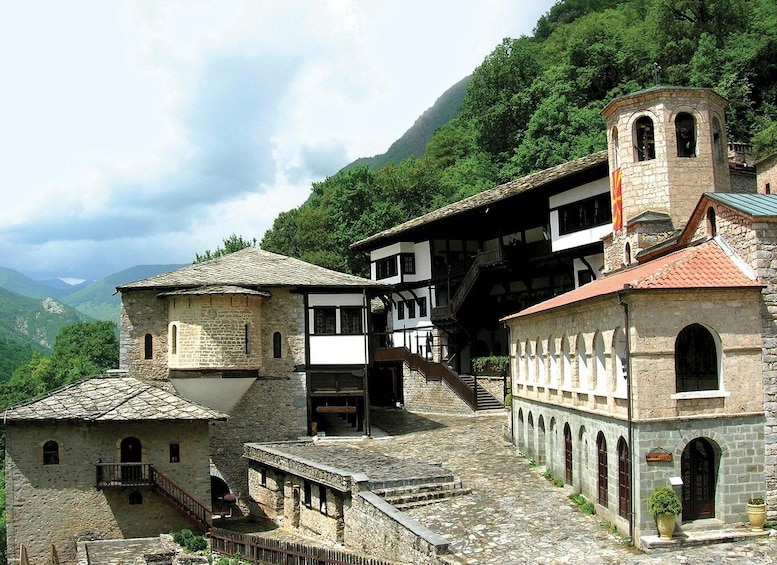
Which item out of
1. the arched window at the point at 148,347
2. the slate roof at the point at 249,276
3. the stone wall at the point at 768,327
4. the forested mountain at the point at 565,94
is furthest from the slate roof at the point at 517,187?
the arched window at the point at 148,347

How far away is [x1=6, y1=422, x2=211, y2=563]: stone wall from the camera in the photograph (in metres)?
22.7

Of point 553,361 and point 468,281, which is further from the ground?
point 468,281

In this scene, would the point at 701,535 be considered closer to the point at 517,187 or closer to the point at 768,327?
the point at 768,327

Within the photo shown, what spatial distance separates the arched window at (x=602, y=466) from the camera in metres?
16.9

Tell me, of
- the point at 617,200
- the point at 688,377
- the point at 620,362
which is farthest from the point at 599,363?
the point at 617,200

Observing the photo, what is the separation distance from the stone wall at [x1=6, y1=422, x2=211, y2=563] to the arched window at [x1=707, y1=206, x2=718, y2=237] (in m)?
15.1

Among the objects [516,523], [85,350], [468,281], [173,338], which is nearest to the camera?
[516,523]

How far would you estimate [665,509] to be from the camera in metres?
14.3

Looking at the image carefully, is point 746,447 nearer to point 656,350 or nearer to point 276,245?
point 656,350

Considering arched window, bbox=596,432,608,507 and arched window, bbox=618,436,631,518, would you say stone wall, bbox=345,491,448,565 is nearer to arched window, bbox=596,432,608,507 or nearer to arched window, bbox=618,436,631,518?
arched window, bbox=618,436,631,518

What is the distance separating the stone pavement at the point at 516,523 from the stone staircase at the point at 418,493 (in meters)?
0.28

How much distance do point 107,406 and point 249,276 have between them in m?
7.81

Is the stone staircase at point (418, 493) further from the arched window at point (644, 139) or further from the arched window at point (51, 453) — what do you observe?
the arched window at point (644, 139)

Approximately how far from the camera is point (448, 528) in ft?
54.6
